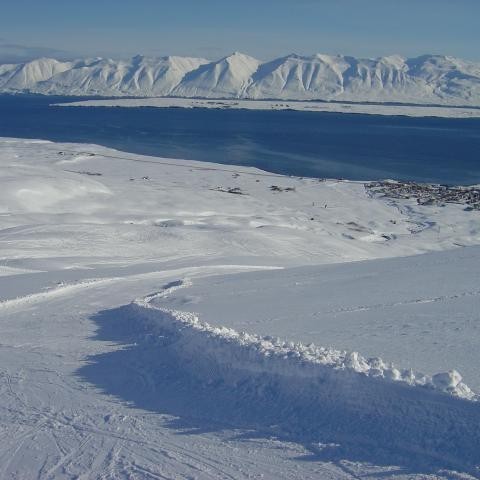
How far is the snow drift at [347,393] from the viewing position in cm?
463

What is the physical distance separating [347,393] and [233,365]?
4.17 feet

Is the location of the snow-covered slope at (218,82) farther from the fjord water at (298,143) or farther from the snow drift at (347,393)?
the snow drift at (347,393)

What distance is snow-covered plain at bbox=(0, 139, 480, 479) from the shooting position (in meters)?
4.62

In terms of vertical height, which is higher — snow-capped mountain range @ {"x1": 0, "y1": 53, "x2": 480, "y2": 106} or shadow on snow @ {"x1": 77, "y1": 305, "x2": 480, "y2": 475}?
snow-capped mountain range @ {"x1": 0, "y1": 53, "x2": 480, "y2": 106}

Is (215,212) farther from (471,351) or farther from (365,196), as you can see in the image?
(471,351)

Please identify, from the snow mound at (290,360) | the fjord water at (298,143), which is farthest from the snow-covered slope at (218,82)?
the snow mound at (290,360)

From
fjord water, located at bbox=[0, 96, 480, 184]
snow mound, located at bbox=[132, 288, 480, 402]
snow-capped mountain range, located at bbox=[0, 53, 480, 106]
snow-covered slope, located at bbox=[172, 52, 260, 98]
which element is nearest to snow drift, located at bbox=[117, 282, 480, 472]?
snow mound, located at bbox=[132, 288, 480, 402]

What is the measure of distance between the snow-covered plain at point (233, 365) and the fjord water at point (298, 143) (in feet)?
85.0

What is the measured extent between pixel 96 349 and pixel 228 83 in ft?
603

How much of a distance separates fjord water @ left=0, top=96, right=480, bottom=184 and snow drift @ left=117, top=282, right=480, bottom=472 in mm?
32277

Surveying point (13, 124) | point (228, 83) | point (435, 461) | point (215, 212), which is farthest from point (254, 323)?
point (228, 83)

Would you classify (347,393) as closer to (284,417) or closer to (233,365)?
(284,417)

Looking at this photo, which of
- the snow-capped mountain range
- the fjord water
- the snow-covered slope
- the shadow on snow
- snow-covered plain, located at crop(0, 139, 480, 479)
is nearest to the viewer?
the shadow on snow

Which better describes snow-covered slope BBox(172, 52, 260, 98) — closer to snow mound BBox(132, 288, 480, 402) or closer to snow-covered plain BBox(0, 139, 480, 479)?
snow-covered plain BBox(0, 139, 480, 479)
